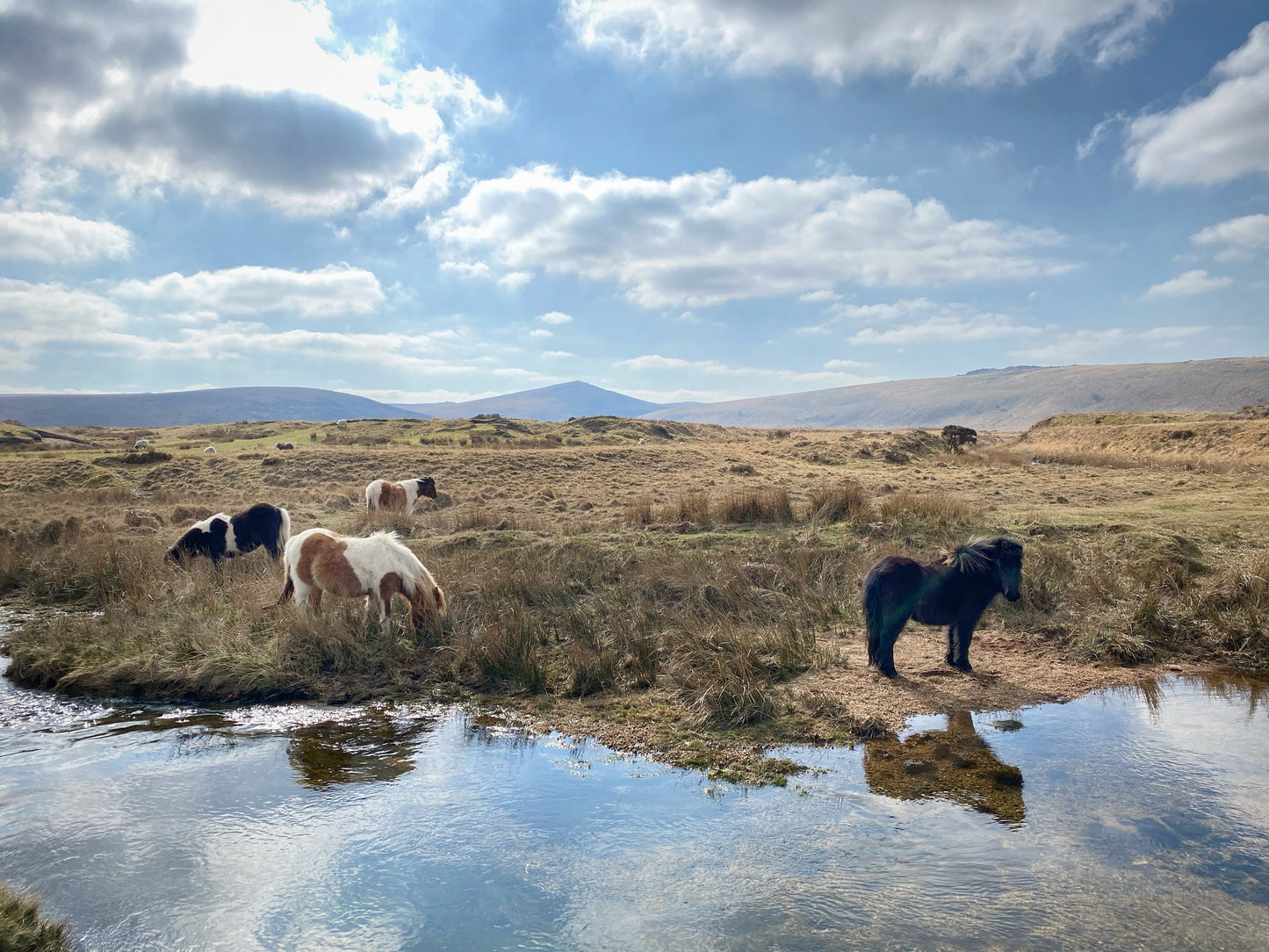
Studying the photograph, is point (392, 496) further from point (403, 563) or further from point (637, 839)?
point (637, 839)

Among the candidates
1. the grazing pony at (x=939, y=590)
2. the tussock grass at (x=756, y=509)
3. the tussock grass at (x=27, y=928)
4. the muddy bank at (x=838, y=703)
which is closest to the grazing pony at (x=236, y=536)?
the muddy bank at (x=838, y=703)

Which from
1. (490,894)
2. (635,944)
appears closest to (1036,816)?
(635,944)

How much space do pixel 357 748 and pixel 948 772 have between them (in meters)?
4.88

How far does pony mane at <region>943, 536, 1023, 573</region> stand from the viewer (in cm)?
771

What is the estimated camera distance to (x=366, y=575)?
896 centimetres

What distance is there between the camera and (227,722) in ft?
23.0

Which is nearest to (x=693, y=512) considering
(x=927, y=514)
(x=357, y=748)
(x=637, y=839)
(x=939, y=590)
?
(x=927, y=514)

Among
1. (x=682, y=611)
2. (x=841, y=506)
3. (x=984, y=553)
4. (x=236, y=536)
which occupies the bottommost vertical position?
(x=682, y=611)

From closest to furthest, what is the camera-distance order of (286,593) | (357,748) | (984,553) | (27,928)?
(27,928) → (357,748) → (984,553) → (286,593)

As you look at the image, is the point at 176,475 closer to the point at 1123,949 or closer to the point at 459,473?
the point at 459,473

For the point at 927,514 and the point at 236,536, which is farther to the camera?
the point at 927,514

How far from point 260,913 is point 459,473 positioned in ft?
88.2

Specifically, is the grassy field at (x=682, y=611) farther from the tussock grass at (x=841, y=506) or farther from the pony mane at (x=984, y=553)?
the pony mane at (x=984, y=553)

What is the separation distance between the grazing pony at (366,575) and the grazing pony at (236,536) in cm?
468
